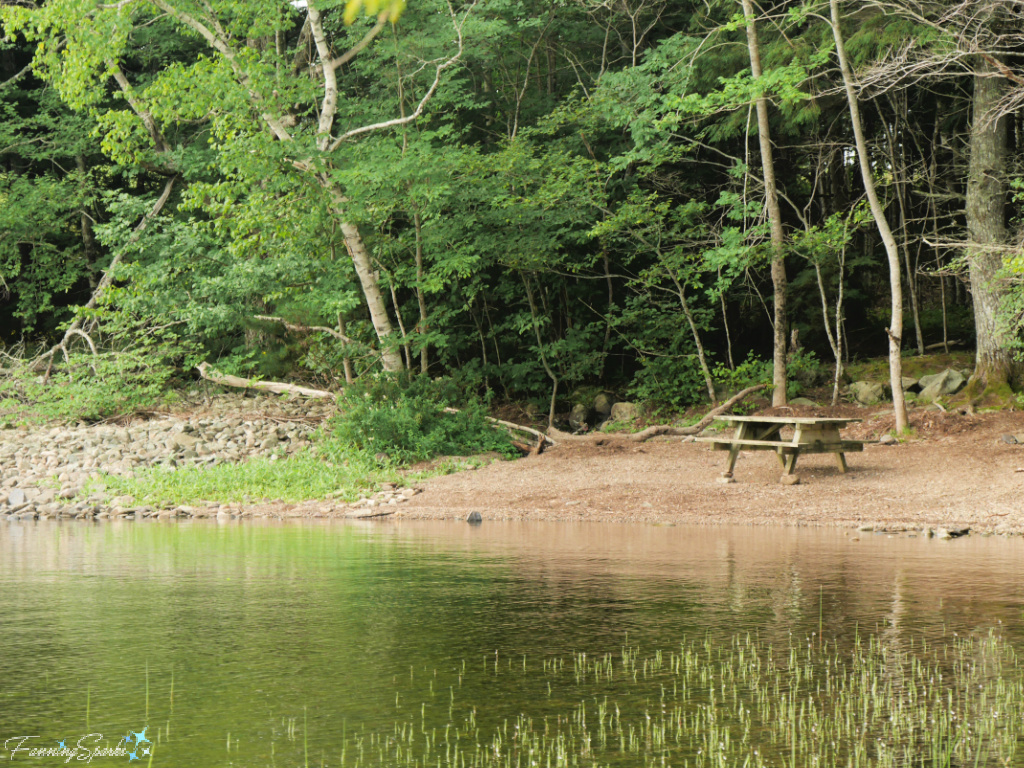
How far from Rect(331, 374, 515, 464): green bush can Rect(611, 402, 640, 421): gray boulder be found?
4.59 meters

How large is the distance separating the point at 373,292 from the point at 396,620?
1592 centimetres

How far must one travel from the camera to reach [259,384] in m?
23.8

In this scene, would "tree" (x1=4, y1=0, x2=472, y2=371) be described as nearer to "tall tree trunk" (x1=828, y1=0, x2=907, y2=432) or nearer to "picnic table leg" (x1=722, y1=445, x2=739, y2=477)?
"tall tree trunk" (x1=828, y1=0, x2=907, y2=432)

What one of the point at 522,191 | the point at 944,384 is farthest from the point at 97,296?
the point at 944,384

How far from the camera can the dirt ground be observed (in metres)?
12.8

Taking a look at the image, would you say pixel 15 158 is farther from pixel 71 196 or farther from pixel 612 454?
pixel 612 454

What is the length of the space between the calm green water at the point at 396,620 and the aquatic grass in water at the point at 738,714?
1.7 inches

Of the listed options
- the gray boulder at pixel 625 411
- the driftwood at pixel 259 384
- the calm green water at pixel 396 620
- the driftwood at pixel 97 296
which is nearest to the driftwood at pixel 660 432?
the gray boulder at pixel 625 411

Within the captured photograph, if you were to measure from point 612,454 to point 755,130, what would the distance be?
31.5 ft

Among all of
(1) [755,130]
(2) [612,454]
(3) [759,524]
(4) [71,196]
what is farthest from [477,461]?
(4) [71,196]

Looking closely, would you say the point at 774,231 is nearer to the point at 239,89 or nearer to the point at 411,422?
the point at 411,422

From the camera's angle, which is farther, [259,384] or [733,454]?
[259,384]

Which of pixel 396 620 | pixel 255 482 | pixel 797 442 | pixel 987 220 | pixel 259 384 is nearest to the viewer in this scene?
pixel 396 620

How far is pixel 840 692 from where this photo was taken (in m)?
5.13
